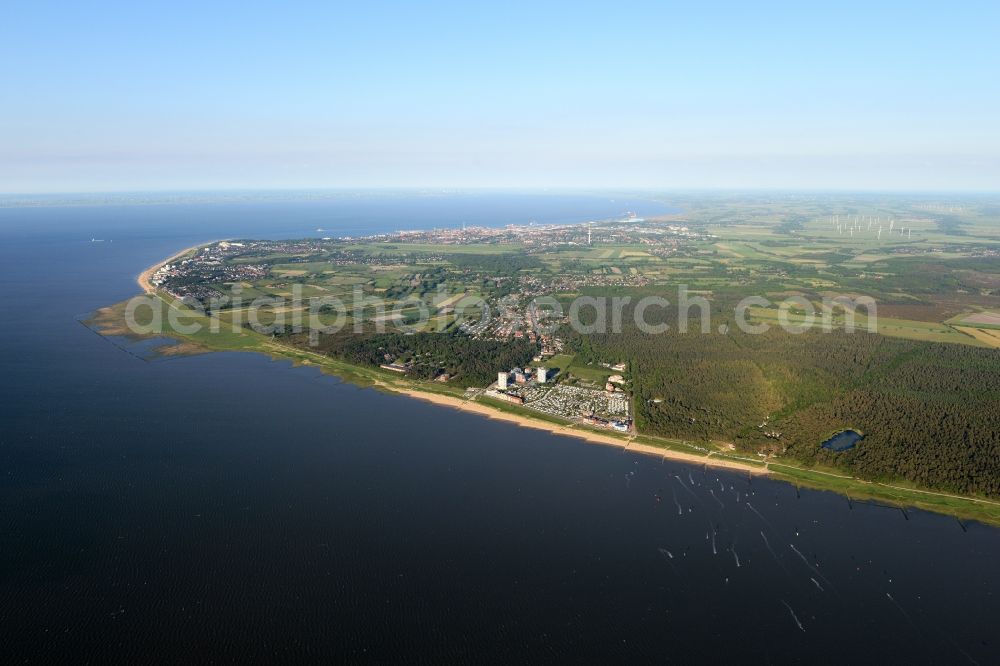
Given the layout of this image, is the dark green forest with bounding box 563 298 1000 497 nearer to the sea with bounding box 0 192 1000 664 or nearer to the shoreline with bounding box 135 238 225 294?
the sea with bounding box 0 192 1000 664

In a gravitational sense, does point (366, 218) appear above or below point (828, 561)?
above

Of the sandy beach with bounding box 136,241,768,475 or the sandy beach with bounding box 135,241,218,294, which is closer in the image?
the sandy beach with bounding box 136,241,768,475

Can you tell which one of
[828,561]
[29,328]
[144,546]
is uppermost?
[29,328]

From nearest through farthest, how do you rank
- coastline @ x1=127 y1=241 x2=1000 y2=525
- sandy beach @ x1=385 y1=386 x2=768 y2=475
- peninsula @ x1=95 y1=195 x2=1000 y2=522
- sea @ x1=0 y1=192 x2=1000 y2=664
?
sea @ x1=0 y1=192 x2=1000 y2=664 < coastline @ x1=127 y1=241 x2=1000 y2=525 < sandy beach @ x1=385 y1=386 x2=768 y2=475 < peninsula @ x1=95 y1=195 x2=1000 y2=522

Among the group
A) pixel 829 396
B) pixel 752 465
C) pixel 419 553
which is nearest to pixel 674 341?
pixel 829 396

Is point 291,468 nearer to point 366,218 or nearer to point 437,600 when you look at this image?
point 437,600

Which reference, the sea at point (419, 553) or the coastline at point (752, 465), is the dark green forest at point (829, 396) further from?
the sea at point (419, 553)

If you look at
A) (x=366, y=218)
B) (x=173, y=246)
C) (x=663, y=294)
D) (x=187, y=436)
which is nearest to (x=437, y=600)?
(x=187, y=436)

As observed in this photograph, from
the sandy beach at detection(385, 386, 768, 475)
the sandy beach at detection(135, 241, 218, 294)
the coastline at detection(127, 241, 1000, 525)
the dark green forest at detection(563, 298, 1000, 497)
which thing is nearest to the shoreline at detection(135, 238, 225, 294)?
the sandy beach at detection(135, 241, 218, 294)

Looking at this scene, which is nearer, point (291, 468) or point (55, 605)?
point (55, 605)
